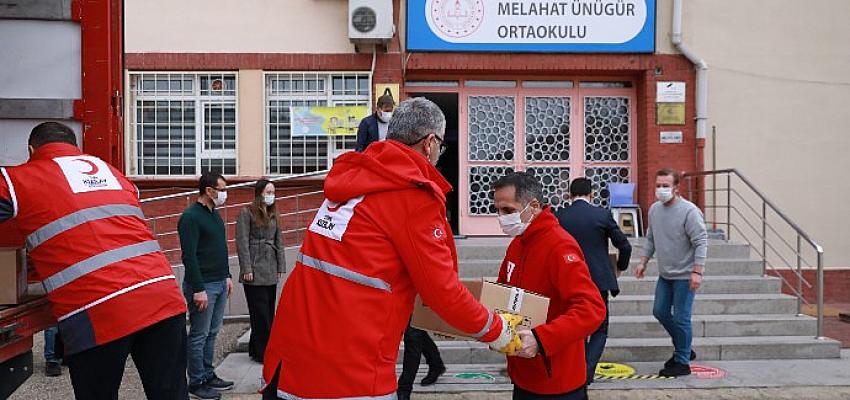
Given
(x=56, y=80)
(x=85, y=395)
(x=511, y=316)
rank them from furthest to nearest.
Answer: (x=56, y=80), (x=85, y=395), (x=511, y=316)

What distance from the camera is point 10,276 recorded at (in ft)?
11.2

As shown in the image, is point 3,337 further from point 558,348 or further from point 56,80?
point 558,348

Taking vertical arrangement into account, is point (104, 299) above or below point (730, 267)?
above

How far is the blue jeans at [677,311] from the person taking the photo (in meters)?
6.78

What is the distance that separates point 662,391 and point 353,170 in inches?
189

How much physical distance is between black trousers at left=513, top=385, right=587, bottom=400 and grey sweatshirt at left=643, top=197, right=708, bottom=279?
Result: 11.7ft

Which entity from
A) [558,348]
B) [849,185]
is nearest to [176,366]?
[558,348]

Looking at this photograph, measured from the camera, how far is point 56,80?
13.5 ft

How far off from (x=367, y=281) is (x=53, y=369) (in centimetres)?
563

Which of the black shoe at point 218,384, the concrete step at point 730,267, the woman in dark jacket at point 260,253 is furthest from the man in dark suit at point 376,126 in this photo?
the concrete step at point 730,267

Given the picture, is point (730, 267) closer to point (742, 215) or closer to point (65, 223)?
point (742, 215)

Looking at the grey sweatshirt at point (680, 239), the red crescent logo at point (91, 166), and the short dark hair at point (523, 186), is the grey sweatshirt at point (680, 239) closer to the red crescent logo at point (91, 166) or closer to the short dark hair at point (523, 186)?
the short dark hair at point (523, 186)

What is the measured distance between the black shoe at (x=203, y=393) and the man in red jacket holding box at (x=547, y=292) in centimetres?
352

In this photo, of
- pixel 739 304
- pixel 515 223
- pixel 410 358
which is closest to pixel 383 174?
pixel 515 223
